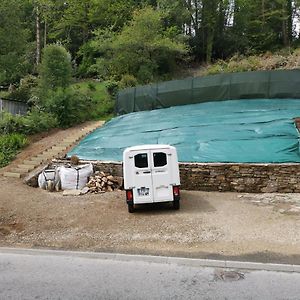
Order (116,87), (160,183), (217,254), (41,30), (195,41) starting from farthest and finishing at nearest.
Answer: (41,30), (195,41), (116,87), (160,183), (217,254)

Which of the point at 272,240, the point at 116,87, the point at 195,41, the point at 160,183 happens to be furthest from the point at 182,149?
the point at 195,41

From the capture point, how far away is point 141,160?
31.7ft

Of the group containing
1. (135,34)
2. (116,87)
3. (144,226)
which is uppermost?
(135,34)

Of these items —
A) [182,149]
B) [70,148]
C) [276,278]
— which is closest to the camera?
[276,278]

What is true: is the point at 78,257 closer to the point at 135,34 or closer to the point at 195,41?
the point at 135,34

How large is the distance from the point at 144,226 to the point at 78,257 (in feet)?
7.11

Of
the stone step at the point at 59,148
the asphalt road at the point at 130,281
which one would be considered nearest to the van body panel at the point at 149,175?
the asphalt road at the point at 130,281

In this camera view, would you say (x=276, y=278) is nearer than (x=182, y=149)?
Yes

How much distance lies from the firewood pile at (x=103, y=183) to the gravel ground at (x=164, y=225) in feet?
1.64

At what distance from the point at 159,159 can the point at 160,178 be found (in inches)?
19.7

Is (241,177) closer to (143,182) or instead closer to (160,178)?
→ (160,178)

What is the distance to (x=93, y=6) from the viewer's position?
33125mm

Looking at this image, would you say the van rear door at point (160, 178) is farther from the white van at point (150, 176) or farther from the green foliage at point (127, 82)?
the green foliage at point (127, 82)

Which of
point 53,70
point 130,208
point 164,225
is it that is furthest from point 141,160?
point 53,70
